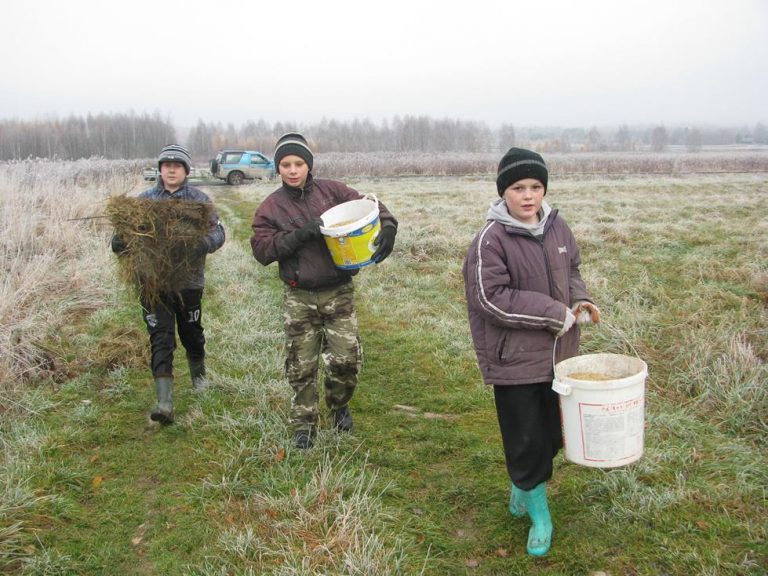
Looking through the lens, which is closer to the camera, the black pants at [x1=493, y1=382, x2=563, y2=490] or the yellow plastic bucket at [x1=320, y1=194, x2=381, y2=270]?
the black pants at [x1=493, y1=382, x2=563, y2=490]

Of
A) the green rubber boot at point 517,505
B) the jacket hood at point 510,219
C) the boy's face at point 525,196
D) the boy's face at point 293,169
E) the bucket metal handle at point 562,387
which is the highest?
the boy's face at point 293,169

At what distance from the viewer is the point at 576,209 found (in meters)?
15.3

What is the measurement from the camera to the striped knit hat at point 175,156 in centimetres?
438

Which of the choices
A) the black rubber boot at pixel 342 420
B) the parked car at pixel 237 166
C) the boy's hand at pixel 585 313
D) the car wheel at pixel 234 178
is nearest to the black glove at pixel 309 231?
the black rubber boot at pixel 342 420

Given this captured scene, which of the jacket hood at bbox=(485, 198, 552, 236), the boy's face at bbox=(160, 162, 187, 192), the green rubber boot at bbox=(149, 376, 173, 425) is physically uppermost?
the boy's face at bbox=(160, 162, 187, 192)

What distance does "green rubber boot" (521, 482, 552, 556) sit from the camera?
284 cm

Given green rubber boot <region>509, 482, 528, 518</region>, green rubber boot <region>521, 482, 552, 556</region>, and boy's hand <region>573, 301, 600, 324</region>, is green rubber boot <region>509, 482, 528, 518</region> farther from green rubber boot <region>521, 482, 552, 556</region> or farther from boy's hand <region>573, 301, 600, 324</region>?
boy's hand <region>573, 301, 600, 324</region>

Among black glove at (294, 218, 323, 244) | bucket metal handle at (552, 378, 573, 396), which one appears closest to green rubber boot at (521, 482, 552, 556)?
bucket metal handle at (552, 378, 573, 396)

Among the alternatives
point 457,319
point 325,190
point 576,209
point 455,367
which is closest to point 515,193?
point 325,190

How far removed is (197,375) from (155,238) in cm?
129

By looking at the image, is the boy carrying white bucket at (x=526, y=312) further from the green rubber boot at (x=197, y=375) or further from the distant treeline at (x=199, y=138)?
the distant treeline at (x=199, y=138)

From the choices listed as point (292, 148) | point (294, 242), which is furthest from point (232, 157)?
point (294, 242)

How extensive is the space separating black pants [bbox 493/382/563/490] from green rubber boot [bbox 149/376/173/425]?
8.40 feet

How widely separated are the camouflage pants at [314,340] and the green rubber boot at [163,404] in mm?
1022
